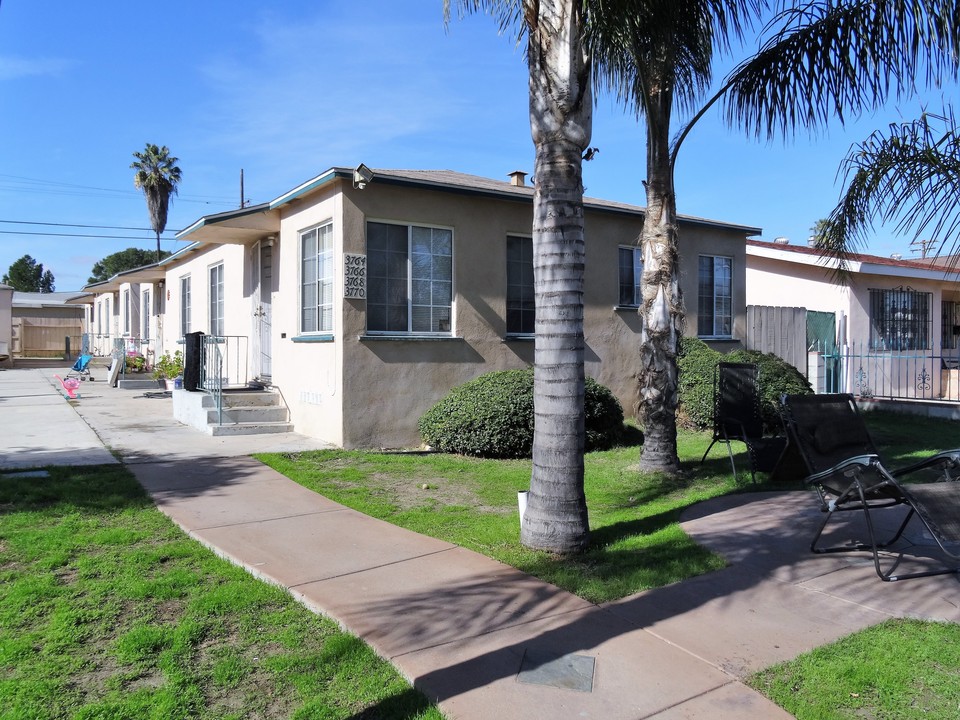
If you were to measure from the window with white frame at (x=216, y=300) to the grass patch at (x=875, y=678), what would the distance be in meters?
14.3

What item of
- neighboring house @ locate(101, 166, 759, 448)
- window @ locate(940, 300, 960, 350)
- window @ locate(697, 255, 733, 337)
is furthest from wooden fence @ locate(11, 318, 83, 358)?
window @ locate(940, 300, 960, 350)

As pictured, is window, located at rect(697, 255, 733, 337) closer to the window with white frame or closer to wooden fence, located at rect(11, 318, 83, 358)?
the window with white frame

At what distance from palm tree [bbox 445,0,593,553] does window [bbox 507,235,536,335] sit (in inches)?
251

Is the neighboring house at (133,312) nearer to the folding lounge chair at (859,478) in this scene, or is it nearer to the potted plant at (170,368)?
the potted plant at (170,368)

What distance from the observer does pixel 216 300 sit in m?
16.5

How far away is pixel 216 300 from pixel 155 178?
84.7ft

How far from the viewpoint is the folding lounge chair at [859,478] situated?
191 inches

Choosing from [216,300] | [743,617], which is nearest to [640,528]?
[743,617]

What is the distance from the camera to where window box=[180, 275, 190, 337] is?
18688 mm

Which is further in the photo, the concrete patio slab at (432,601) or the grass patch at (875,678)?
the concrete patio slab at (432,601)

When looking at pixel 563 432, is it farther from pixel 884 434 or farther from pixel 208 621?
pixel 884 434

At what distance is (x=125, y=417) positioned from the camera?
43.6 feet

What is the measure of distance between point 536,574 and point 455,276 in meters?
6.73

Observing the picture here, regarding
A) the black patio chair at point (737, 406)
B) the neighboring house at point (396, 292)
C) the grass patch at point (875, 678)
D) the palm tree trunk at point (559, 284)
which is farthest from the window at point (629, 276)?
the grass patch at point (875, 678)
